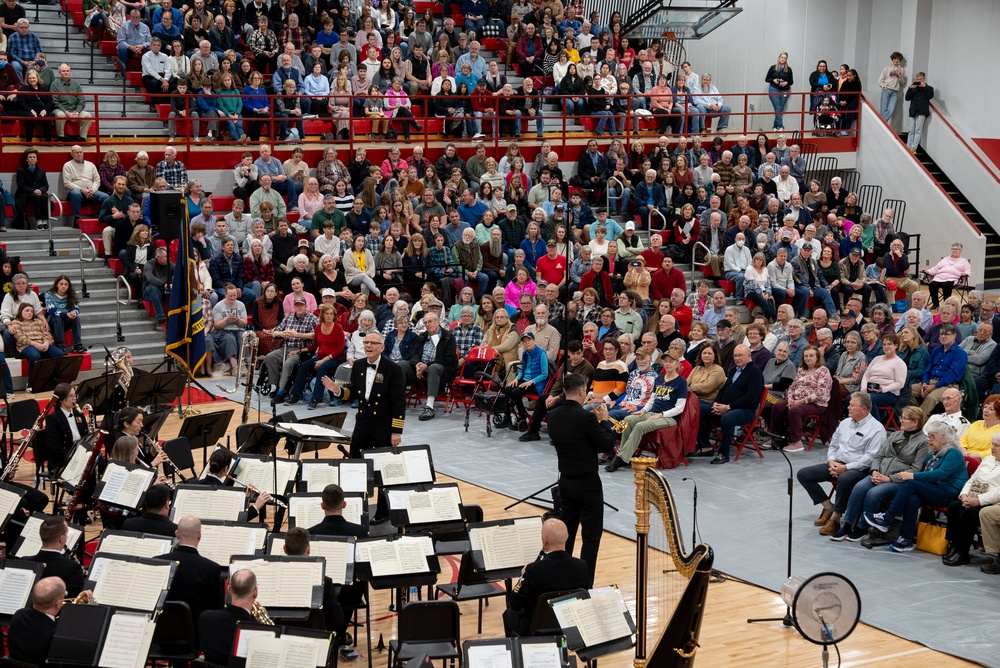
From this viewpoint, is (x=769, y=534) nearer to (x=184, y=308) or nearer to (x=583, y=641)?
(x=583, y=641)

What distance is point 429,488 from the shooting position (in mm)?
9359

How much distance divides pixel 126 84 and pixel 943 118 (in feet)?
50.8

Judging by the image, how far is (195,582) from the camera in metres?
7.53

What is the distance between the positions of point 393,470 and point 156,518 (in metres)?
2.07

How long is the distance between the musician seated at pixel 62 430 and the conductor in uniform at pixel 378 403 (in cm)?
265

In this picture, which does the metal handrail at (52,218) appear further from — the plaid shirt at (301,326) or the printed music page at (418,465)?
the printed music page at (418,465)

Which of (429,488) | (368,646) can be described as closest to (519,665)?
(368,646)

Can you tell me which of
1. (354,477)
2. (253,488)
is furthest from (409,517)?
(253,488)

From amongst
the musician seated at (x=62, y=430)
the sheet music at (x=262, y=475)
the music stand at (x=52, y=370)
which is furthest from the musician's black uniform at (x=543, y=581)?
the music stand at (x=52, y=370)

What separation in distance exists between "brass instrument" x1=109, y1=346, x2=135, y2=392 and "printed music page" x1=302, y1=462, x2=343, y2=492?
3.59 meters

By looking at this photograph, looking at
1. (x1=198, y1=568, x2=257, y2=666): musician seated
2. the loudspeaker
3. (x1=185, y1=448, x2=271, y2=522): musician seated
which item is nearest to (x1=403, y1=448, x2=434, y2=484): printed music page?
(x1=185, y1=448, x2=271, y2=522): musician seated

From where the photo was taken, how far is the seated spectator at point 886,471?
10523 mm

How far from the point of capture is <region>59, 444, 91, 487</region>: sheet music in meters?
10.4

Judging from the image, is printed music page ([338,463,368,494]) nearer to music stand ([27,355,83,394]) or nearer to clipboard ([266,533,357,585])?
clipboard ([266,533,357,585])
